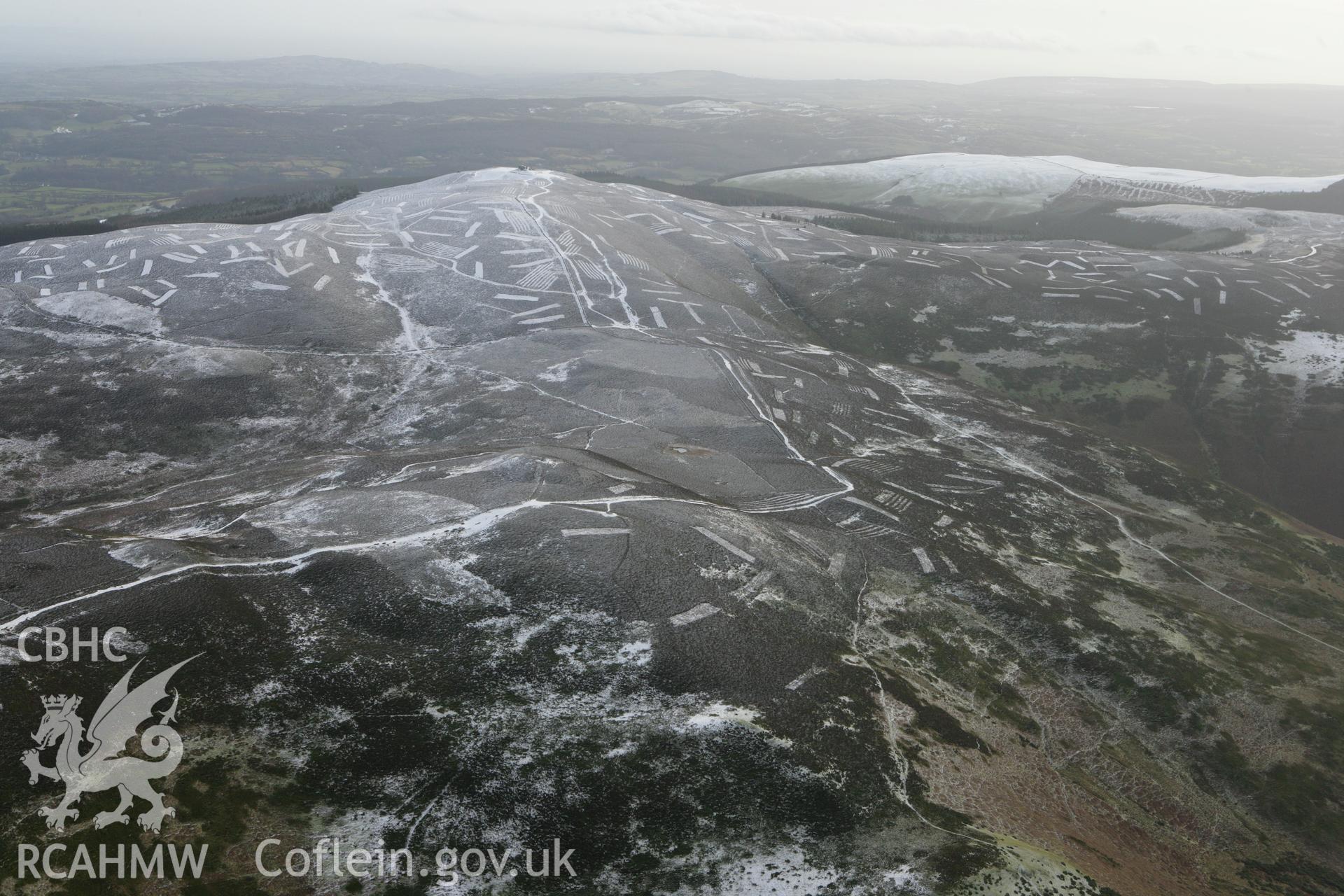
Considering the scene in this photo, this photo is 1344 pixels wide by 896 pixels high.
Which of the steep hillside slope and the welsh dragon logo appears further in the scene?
the steep hillside slope

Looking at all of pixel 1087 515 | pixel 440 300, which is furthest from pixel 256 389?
pixel 1087 515

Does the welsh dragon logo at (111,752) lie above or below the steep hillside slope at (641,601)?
above

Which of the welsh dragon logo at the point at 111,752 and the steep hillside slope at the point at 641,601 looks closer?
the welsh dragon logo at the point at 111,752

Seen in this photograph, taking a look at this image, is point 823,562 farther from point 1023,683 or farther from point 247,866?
point 247,866

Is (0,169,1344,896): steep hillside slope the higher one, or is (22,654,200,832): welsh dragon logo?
(22,654,200,832): welsh dragon logo
